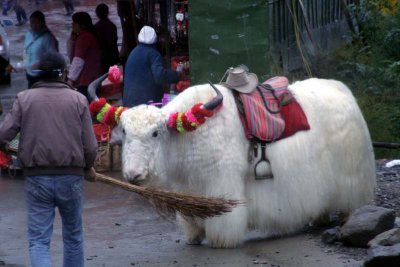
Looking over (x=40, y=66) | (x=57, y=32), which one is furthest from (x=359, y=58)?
(x=57, y=32)

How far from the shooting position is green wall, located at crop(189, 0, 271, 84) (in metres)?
11.1

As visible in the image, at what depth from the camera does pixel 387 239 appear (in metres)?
7.39

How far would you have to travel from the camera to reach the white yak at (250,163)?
318 inches

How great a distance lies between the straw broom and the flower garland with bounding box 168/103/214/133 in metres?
0.72

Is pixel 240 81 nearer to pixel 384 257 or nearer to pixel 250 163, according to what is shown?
pixel 250 163

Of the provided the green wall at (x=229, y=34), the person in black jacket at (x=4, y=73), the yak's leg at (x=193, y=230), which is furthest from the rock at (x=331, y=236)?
the person in black jacket at (x=4, y=73)

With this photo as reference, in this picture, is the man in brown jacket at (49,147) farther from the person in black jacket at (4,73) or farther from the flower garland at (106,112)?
the person in black jacket at (4,73)

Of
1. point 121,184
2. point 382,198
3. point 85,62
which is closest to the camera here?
point 121,184

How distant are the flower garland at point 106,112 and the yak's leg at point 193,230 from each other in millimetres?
994

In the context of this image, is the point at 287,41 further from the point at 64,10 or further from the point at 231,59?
the point at 64,10

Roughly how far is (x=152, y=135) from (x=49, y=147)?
1.76 meters

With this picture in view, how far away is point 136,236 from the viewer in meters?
8.81

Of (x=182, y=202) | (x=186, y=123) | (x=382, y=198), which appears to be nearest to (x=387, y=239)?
(x=182, y=202)

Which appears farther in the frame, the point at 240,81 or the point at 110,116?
the point at 240,81
